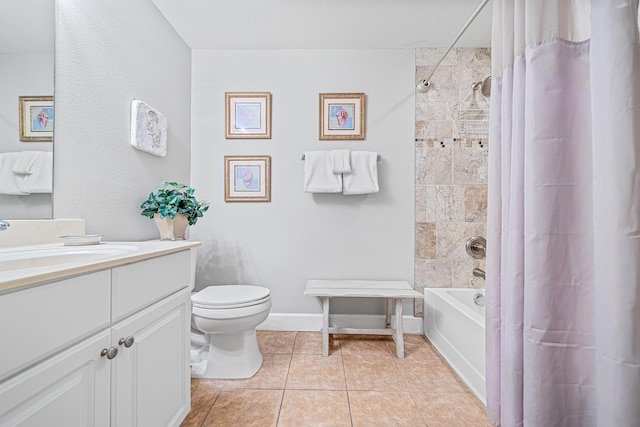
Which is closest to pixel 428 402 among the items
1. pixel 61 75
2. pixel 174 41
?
pixel 61 75

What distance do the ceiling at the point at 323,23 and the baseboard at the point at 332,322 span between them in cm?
216

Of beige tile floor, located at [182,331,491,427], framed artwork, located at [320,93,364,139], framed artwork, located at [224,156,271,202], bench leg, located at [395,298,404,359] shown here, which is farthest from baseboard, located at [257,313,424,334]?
framed artwork, located at [320,93,364,139]

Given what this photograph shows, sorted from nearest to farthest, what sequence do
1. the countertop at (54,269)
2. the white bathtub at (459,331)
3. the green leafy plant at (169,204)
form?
the countertop at (54,269) → the white bathtub at (459,331) → the green leafy plant at (169,204)

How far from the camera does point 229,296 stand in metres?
1.70

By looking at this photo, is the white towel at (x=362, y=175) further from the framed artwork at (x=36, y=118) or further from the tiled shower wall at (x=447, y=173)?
the framed artwork at (x=36, y=118)

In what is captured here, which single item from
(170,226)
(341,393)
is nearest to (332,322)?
(341,393)

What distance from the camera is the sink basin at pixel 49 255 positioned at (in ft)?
2.93

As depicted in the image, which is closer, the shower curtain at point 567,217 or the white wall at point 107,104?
the shower curtain at point 567,217

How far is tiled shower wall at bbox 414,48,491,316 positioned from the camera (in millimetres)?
2324

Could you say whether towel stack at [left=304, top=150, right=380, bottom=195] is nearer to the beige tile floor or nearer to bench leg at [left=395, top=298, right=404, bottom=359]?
bench leg at [left=395, top=298, right=404, bottom=359]

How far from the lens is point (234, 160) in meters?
2.37

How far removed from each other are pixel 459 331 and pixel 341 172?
131 centimetres

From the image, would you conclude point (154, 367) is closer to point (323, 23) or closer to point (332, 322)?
point (332, 322)

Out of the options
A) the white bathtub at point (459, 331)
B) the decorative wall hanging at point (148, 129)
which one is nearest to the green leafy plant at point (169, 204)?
the decorative wall hanging at point (148, 129)
